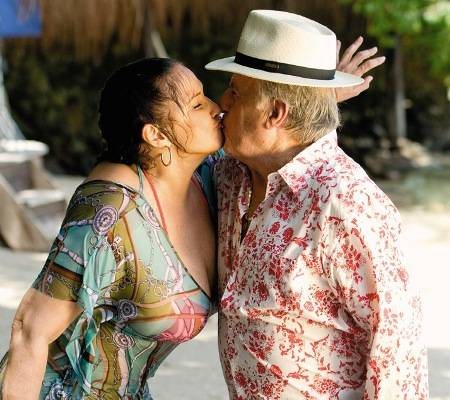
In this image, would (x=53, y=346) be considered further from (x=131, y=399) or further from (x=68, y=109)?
(x=68, y=109)

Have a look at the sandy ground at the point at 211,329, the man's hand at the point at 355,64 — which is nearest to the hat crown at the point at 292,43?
the man's hand at the point at 355,64

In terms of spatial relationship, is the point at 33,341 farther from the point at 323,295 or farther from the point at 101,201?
the point at 323,295

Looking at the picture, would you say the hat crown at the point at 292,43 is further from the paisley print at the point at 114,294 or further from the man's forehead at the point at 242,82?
the paisley print at the point at 114,294

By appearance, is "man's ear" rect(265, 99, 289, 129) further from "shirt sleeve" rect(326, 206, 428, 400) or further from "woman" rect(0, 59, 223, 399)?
"shirt sleeve" rect(326, 206, 428, 400)

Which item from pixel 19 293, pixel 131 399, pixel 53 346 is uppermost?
pixel 53 346

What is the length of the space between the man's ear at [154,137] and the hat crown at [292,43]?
259 mm

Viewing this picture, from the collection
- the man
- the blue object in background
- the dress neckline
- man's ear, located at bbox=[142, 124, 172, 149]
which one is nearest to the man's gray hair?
the man

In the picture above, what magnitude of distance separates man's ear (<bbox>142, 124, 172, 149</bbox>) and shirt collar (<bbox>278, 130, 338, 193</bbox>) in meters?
0.27

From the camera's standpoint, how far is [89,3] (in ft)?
33.9

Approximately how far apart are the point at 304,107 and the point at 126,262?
501 mm

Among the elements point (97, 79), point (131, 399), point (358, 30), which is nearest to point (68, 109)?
point (97, 79)

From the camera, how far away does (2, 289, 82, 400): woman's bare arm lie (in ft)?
6.25

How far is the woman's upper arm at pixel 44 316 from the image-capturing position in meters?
1.91

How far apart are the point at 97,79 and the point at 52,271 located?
33.5 ft
